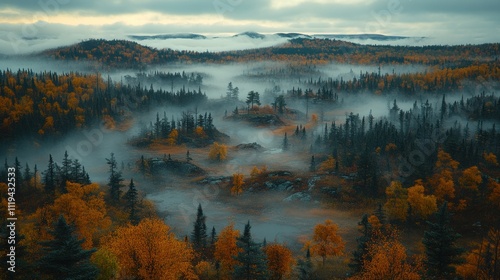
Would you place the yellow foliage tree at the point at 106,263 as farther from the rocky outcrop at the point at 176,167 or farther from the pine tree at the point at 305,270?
the rocky outcrop at the point at 176,167

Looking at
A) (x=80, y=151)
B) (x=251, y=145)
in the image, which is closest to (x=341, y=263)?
(x=251, y=145)

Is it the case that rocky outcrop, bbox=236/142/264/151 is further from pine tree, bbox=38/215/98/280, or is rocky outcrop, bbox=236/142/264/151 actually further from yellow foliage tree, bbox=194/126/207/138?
pine tree, bbox=38/215/98/280

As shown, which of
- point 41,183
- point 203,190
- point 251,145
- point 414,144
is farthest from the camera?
point 251,145

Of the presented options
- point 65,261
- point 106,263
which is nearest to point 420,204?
point 106,263

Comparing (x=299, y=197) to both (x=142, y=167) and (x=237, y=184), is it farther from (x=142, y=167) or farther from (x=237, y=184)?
(x=142, y=167)

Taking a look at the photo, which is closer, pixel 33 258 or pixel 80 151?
pixel 33 258

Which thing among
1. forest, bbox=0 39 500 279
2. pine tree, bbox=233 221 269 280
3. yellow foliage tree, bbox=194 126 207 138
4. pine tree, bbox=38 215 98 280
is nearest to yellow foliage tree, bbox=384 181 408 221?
forest, bbox=0 39 500 279

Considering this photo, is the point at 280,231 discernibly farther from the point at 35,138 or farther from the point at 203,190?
the point at 35,138
